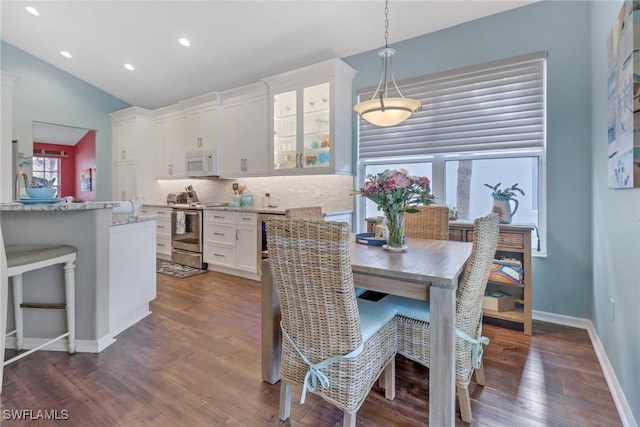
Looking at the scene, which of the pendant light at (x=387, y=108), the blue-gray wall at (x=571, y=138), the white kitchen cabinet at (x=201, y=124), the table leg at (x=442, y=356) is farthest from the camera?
the white kitchen cabinet at (x=201, y=124)

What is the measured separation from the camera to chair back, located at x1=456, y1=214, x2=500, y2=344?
4.68 ft

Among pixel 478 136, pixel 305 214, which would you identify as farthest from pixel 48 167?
pixel 478 136

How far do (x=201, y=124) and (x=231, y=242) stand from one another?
2031 millimetres

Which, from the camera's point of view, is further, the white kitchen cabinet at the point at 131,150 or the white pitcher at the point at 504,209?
the white kitchen cabinet at the point at 131,150

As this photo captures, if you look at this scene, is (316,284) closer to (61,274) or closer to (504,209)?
(61,274)

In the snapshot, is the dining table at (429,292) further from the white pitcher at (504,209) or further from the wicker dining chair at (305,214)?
the white pitcher at (504,209)

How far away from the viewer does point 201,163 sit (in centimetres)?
482

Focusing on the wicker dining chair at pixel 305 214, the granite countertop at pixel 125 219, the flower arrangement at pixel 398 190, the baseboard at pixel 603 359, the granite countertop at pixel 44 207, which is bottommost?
the baseboard at pixel 603 359

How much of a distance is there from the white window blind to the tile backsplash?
72 centimetres

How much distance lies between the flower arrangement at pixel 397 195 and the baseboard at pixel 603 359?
4.39 feet

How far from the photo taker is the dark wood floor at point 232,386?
1.54m

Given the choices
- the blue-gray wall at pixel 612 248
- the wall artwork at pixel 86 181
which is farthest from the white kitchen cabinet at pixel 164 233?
the blue-gray wall at pixel 612 248

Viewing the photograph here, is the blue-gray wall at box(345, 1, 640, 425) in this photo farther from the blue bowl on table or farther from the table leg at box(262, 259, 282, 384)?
the blue bowl on table

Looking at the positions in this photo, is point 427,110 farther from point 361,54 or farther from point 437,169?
point 361,54
